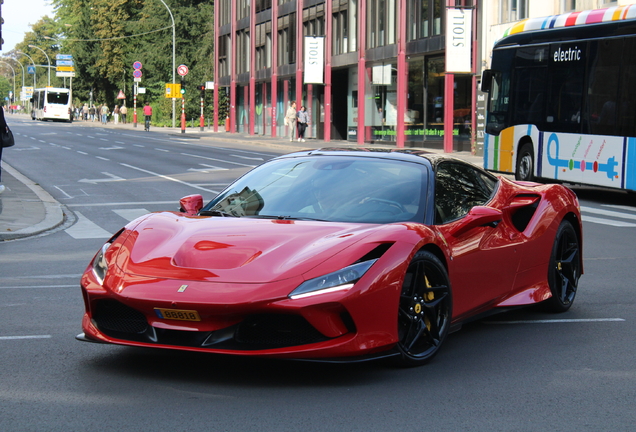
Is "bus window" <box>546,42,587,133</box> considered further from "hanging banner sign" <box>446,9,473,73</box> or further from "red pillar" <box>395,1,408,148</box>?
"red pillar" <box>395,1,408,148</box>

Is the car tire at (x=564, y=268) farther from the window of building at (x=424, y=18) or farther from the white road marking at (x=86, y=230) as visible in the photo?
the window of building at (x=424, y=18)

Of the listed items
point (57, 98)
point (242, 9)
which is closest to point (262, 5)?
point (242, 9)

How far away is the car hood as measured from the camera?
15.8 feet

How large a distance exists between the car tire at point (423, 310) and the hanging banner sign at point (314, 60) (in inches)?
1645

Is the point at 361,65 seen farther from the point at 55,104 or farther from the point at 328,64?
the point at 55,104

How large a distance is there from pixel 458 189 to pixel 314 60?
41134 mm

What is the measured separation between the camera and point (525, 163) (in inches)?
753

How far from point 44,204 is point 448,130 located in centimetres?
2131

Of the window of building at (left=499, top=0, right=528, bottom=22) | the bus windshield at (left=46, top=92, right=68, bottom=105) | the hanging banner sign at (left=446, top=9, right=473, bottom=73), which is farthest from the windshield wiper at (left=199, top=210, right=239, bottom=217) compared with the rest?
the bus windshield at (left=46, top=92, right=68, bottom=105)

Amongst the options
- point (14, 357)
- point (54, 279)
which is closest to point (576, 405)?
point (14, 357)

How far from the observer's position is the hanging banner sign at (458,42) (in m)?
32.8

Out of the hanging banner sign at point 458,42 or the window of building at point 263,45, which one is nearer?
the hanging banner sign at point 458,42

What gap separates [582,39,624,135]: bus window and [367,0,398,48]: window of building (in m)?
24.2

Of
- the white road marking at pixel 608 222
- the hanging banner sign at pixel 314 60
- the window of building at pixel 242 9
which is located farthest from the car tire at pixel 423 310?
the window of building at pixel 242 9
